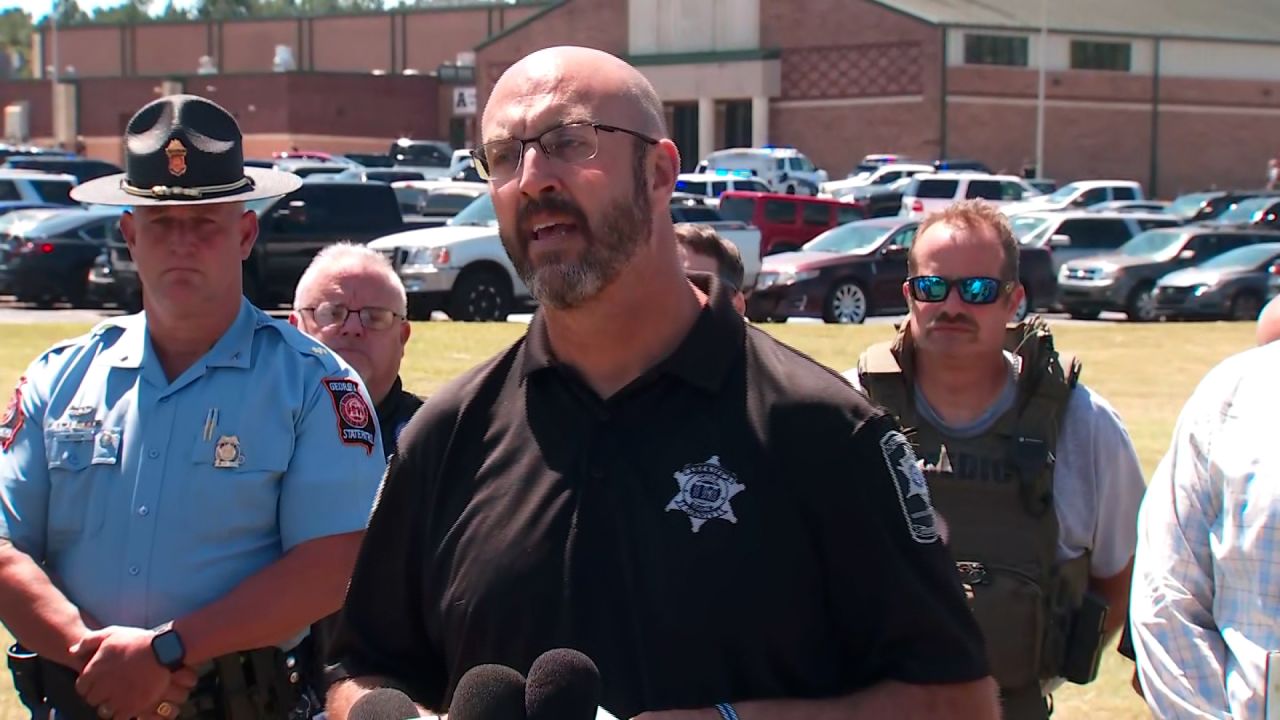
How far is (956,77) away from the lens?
59.3m

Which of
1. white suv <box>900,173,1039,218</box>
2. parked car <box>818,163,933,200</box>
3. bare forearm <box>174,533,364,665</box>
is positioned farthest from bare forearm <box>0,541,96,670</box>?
parked car <box>818,163,933,200</box>

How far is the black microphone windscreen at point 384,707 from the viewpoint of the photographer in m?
2.24

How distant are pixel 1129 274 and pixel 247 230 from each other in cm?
2455

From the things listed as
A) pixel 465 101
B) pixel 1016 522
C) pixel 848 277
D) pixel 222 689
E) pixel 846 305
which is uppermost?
pixel 465 101

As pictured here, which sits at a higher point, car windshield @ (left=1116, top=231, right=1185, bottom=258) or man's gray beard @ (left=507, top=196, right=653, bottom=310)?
man's gray beard @ (left=507, top=196, right=653, bottom=310)

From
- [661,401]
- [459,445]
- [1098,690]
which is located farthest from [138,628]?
[1098,690]

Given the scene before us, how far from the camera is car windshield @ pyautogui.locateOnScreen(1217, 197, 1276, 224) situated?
38531 mm

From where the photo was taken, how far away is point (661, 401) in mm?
2523

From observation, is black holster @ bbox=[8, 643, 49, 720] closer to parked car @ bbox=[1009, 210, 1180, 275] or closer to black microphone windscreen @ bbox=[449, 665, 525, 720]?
black microphone windscreen @ bbox=[449, 665, 525, 720]

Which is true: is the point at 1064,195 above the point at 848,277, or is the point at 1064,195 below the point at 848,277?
above

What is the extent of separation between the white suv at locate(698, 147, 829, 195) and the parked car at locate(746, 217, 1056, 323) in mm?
23723

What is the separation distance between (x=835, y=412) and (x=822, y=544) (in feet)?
0.65

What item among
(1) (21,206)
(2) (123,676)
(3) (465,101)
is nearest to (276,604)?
(2) (123,676)

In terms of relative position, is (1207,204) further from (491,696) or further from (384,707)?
(491,696)
